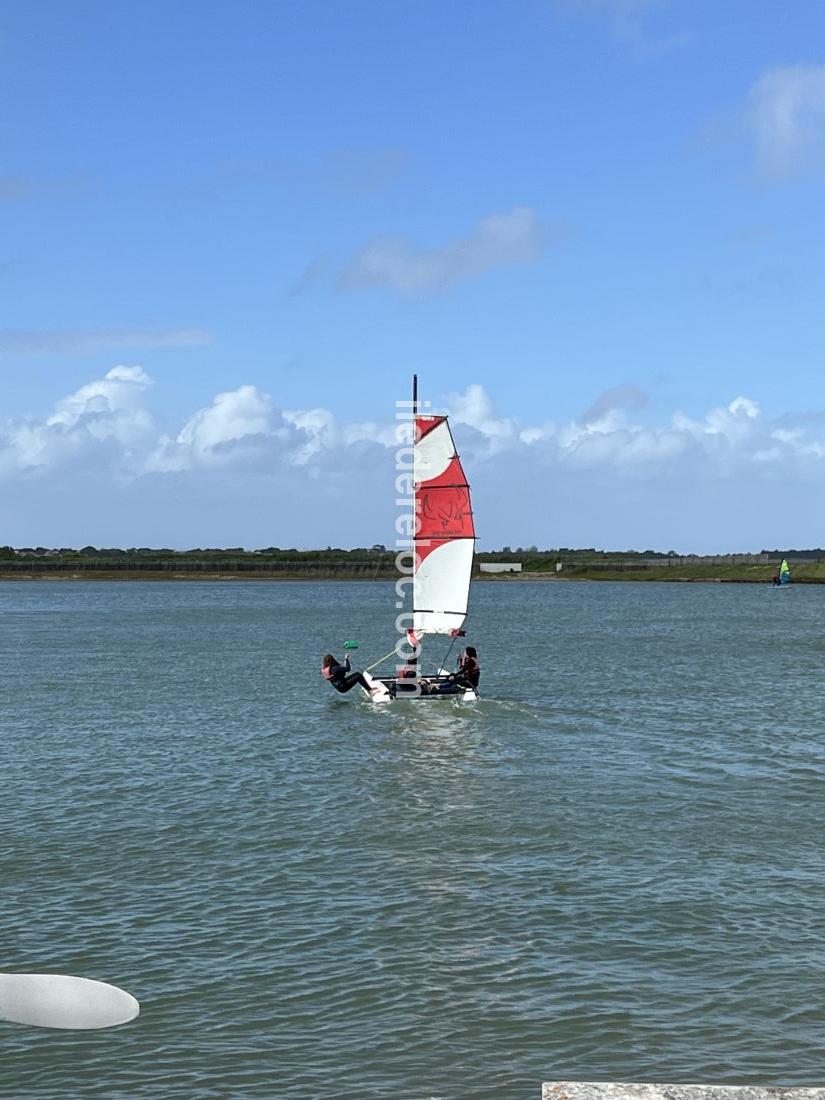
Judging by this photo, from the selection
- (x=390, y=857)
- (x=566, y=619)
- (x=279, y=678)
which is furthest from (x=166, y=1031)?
(x=566, y=619)

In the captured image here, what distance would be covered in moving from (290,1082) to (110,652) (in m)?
71.7

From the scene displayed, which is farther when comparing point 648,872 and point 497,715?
point 497,715

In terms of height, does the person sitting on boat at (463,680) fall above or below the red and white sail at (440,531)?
below

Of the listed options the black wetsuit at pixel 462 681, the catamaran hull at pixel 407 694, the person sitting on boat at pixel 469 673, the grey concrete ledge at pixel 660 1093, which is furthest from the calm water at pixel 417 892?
the grey concrete ledge at pixel 660 1093

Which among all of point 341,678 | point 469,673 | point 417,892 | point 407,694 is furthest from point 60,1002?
point 341,678

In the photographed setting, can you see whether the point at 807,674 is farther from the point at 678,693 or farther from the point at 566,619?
the point at 566,619

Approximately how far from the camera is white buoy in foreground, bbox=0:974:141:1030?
10.4 meters

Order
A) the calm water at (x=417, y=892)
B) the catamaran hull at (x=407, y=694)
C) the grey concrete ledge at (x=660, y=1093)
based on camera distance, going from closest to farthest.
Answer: the grey concrete ledge at (x=660, y=1093)
the calm water at (x=417, y=892)
the catamaran hull at (x=407, y=694)

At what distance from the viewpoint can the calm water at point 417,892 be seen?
1469 centimetres

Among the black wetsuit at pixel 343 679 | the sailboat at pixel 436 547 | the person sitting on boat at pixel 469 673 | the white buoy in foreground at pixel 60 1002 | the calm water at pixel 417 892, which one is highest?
the sailboat at pixel 436 547

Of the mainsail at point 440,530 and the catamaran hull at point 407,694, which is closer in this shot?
the mainsail at point 440,530

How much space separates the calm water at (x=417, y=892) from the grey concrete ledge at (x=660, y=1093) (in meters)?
5.18

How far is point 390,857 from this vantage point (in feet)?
79.2

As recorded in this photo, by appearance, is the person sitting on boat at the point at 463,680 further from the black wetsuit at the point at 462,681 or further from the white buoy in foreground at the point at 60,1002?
the white buoy in foreground at the point at 60,1002
